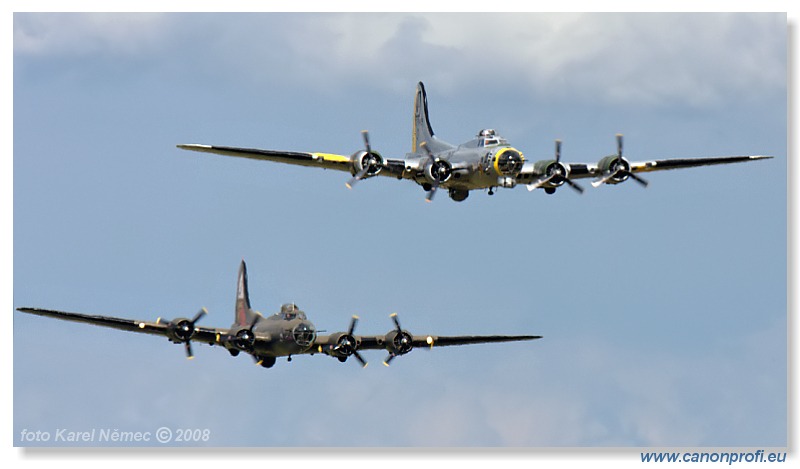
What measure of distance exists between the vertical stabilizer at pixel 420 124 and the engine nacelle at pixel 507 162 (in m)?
8.84

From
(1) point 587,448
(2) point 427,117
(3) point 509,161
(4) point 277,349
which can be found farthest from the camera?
(2) point 427,117

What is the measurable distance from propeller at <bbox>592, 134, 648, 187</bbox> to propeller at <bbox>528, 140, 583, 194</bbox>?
41.1 inches

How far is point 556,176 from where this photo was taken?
7200cm

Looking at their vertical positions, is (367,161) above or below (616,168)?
above

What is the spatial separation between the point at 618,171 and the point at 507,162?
5.13m

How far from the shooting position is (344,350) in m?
78.6

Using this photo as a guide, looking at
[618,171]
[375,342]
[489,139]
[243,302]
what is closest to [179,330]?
[375,342]

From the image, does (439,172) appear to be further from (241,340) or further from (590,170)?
(241,340)

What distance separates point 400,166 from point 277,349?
1095 cm

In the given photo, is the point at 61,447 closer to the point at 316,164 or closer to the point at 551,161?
the point at 316,164

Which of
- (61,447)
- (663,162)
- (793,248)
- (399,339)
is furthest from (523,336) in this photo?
(61,447)

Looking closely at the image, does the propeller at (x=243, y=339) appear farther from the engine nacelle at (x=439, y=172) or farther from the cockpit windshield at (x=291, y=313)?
the engine nacelle at (x=439, y=172)

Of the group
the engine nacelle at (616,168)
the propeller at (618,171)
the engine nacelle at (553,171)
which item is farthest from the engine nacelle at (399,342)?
the engine nacelle at (616,168)

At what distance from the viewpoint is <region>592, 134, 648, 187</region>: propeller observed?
238 feet
